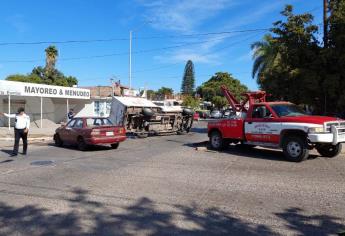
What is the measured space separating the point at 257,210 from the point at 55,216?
10.6 feet

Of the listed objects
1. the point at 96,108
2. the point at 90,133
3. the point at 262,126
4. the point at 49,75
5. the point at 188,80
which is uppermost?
the point at 188,80

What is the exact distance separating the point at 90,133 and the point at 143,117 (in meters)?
6.78

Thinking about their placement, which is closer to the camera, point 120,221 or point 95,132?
point 120,221

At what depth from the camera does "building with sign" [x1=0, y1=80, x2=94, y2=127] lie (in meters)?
29.0

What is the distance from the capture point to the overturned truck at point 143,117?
71.9 feet

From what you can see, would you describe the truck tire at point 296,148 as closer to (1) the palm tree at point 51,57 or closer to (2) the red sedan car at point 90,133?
(2) the red sedan car at point 90,133

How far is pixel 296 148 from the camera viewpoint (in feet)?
40.2

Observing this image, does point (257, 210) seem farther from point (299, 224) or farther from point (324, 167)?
point (324, 167)

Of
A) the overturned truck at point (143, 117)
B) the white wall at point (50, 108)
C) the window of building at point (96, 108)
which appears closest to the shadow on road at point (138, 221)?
the overturned truck at point (143, 117)

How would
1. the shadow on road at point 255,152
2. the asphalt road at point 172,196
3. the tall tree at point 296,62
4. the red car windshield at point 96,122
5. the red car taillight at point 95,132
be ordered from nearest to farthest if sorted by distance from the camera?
the asphalt road at point 172,196 < the shadow on road at point 255,152 < the red car taillight at point 95,132 < the red car windshield at point 96,122 < the tall tree at point 296,62

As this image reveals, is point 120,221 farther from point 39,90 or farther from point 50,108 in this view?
point 50,108

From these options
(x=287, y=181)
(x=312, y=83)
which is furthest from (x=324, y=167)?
(x=312, y=83)

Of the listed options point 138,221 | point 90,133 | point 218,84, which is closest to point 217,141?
point 90,133

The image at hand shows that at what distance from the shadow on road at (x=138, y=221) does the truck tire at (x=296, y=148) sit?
574 cm
